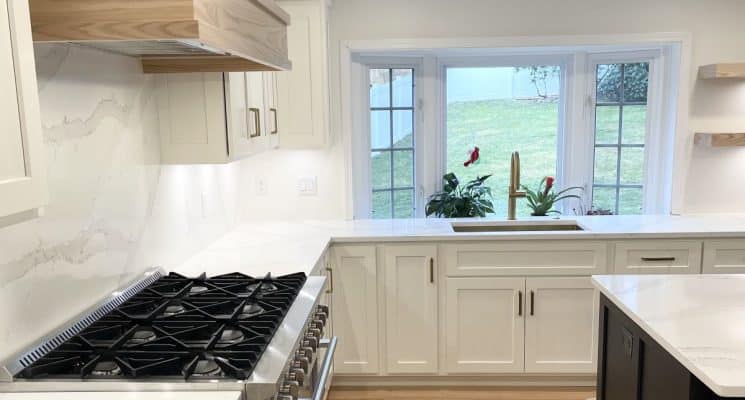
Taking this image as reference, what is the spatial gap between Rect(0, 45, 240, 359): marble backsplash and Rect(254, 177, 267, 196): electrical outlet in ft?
3.23

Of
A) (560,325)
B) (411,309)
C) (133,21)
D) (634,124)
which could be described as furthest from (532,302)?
(133,21)

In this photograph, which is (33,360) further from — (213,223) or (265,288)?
(213,223)

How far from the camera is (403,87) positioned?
3.89 metres

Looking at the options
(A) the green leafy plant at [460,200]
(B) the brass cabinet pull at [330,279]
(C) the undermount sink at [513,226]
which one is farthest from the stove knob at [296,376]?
(A) the green leafy plant at [460,200]

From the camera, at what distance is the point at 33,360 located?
56.6 inches

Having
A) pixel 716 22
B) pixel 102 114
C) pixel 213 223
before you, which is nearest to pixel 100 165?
pixel 102 114

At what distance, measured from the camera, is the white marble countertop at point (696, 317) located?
1452 millimetres

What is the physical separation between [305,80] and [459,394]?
1.89 m

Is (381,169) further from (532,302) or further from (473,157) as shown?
(532,302)

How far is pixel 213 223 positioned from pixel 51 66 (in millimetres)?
1443

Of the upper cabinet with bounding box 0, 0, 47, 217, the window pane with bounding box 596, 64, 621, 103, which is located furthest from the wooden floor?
the upper cabinet with bounding box 0, 0, 47, 217

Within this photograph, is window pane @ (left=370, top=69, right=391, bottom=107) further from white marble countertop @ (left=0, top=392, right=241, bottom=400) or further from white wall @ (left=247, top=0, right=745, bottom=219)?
white marble countertop @ (left=0, top=392, right=241, bottom=400)

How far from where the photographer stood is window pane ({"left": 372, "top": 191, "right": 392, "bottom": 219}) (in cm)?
396

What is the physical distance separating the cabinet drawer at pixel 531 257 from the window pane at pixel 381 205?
0.99 meters
